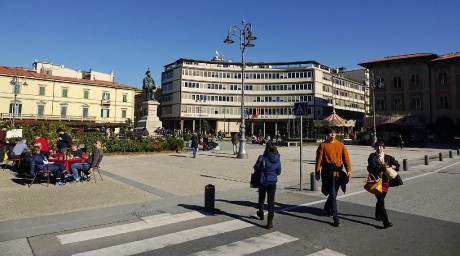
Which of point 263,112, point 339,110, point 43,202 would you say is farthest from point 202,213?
point 339,110

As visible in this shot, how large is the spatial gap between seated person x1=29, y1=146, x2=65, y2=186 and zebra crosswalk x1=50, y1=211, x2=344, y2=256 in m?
4.85

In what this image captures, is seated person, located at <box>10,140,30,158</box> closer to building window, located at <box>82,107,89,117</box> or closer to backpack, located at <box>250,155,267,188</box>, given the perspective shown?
backpack, located at <box>250,155,267,188</box>

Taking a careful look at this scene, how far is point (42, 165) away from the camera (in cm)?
936

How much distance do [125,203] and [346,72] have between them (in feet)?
320

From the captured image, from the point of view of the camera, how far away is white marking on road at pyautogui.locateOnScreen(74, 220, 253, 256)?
15.3 feet

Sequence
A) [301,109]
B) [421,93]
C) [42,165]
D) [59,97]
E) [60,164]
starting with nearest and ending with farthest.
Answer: [42,165], [60,164], [301,109], [421,93], [59,97]

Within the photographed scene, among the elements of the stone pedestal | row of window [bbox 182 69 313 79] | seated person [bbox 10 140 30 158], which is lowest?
seated person [bbox 10 140 30 158]

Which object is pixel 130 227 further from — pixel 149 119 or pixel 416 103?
pixel 416 103

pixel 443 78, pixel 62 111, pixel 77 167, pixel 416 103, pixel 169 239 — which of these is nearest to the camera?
pixel 169 239

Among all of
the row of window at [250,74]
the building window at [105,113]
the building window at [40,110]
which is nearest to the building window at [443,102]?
the row of window at [250,74]

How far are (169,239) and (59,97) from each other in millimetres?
61910

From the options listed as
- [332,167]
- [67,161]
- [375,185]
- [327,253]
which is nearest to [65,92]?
[67,161]

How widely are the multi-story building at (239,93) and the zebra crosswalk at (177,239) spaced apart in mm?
61929

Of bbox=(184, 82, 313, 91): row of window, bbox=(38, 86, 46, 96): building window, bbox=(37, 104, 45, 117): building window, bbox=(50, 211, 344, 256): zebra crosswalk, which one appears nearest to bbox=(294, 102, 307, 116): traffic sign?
bbox=(50, 211, 344, 256): zebra crosswalk
